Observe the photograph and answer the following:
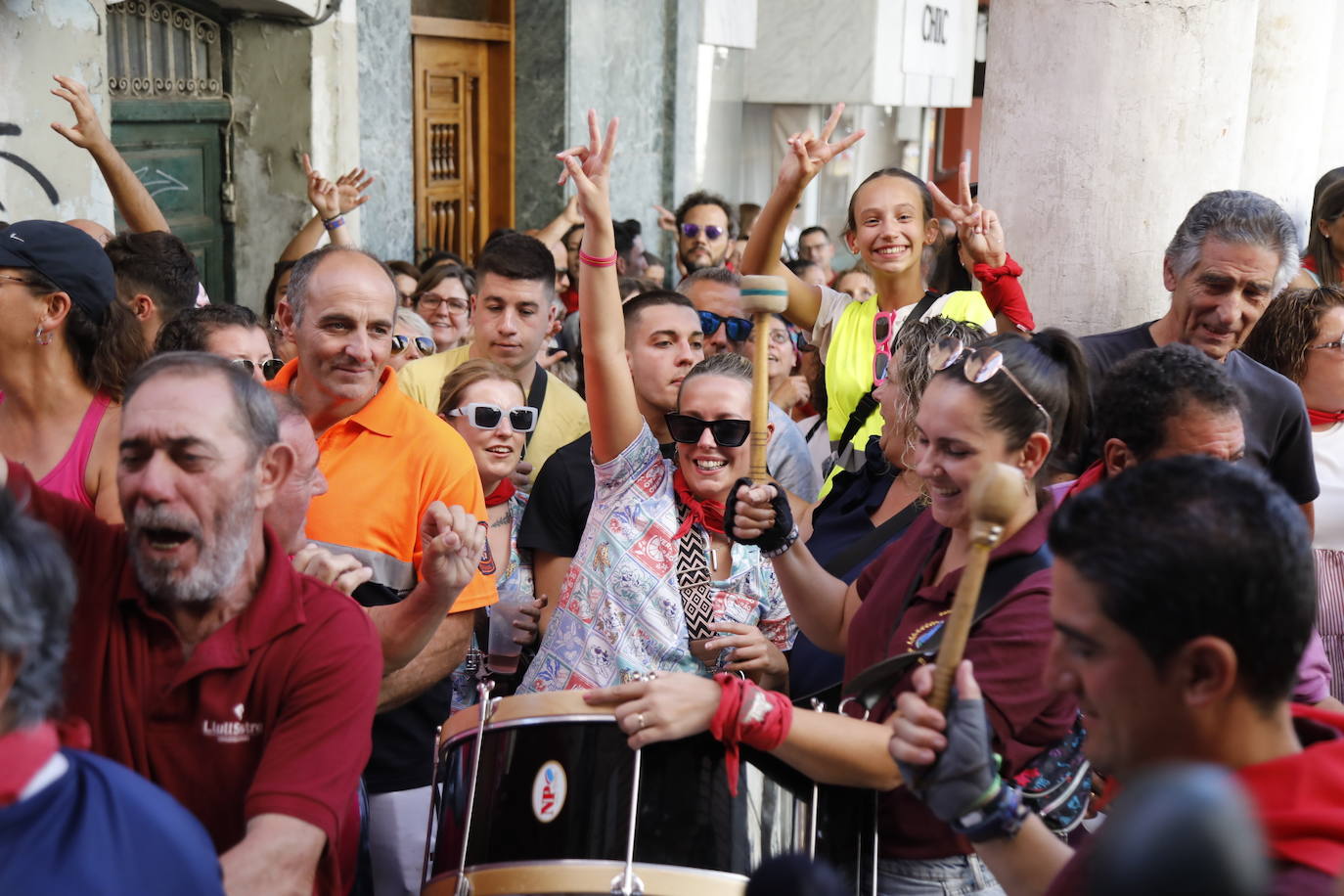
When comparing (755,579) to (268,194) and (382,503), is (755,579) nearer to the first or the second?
(382,503)

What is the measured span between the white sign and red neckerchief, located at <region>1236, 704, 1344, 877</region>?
13.9 metres

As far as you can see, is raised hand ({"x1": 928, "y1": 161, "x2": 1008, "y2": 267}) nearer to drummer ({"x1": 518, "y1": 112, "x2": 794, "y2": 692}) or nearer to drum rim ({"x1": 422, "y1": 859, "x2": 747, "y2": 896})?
drummer ({"x1": 518, "y1": 112, "x2": 794, "y2": 692})

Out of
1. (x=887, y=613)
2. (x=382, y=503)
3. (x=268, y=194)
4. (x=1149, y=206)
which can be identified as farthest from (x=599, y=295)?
(x=268, y=194)

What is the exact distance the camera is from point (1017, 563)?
8.57ft

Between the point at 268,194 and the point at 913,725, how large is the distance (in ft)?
22.1

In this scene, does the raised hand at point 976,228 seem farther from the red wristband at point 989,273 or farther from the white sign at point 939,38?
the white sign at point 939,38

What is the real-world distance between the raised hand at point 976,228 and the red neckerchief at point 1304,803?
3.32 meters

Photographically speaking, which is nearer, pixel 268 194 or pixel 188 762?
pixel 188 762

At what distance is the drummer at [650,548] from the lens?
3.34 m

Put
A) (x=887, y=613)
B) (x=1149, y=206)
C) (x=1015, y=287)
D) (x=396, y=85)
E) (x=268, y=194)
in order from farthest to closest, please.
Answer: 1. (x=396, y=85)
2. (x=268, y=194)
3. (x=1149, y=206)
4. (x=1015, y=287)
5. (x=887, y=613)

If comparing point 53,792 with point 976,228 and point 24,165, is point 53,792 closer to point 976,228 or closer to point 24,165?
point 976,228

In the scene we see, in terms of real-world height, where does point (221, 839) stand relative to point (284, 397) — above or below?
below

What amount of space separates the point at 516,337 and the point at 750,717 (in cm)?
279

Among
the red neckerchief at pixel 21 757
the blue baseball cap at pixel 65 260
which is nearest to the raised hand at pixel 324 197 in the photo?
the blue baseball cap at pixel 65 260
